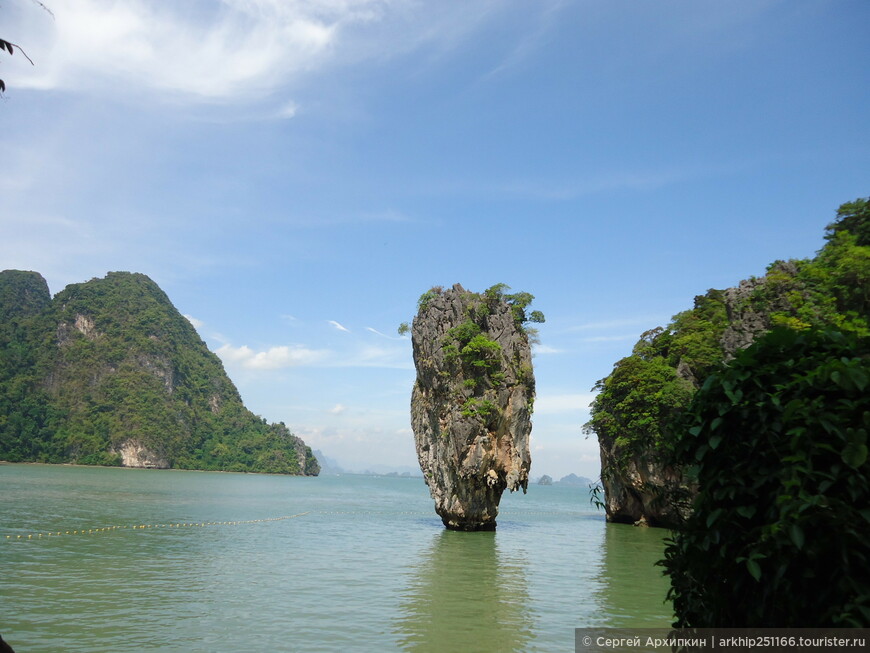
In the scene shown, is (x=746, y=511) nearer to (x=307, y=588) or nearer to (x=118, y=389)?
(x=307, y=588)

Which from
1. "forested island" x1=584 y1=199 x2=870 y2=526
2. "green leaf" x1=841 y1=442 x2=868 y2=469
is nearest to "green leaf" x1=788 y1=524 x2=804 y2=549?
"green leaf" x1=841 y1=442 x2=868 y2=469

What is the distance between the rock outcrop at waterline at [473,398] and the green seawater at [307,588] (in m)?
2.56

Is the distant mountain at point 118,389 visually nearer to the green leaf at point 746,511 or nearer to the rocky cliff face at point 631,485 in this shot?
the rocky cliff face at point 631,485

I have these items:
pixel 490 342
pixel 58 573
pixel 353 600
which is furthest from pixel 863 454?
pixel 490 342

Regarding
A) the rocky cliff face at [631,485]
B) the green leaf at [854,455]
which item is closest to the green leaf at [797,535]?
the green leaf at [854,455]

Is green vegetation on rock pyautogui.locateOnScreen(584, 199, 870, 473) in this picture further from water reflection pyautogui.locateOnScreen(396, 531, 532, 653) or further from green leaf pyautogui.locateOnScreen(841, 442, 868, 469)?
green leaf pyautogui.locateOnScreen(841, 442, 868, 469)

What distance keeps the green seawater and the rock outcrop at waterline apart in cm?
256

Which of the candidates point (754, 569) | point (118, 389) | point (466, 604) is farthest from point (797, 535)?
point (118, 389)

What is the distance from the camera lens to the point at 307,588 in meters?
16.2

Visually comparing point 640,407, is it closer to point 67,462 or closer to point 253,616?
point 253,616

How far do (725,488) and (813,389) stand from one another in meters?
0.83

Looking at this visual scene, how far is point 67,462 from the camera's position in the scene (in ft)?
412

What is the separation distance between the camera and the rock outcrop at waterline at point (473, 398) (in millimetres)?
29688

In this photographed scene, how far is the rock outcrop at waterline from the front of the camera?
29.7 meters
